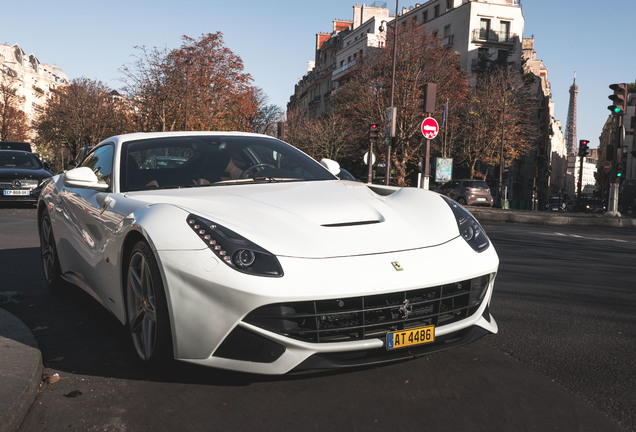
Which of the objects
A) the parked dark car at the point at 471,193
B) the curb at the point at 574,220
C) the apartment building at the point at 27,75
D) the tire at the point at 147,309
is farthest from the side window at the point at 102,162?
the apartment building at the point at 27,75

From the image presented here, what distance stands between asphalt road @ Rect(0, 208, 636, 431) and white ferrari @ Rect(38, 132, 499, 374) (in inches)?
7.5

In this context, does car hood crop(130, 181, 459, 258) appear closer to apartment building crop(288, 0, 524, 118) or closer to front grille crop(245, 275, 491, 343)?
front grille crop(245, 275, 491, 343)

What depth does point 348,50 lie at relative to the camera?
67125 millimetres

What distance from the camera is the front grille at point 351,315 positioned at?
262cm

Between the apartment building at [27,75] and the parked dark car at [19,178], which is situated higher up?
the apartment building at [27,75]

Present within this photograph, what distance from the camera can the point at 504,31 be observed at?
175ft

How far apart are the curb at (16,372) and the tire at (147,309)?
0.50 meters

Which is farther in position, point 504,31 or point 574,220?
point 504,31

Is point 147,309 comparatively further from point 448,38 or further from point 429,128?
point 448,38

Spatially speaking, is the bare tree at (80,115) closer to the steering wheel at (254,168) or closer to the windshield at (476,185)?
the windshield at (476,185)

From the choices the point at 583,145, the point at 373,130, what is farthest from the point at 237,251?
the point at 583,145

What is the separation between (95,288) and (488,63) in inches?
2061

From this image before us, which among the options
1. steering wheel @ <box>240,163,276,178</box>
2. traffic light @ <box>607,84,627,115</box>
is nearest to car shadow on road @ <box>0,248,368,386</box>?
steering wheel @ <box>240,163,276,178</box>

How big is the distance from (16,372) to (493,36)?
55015 mm
